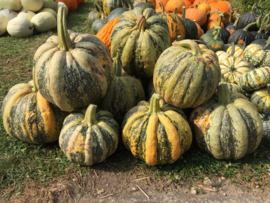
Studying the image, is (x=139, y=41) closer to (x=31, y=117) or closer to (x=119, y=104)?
(x=119, y=104)

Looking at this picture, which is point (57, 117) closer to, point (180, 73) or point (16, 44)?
point (180, 73)

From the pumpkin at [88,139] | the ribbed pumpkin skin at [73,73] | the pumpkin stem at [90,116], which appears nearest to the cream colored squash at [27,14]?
the ribbed pumpkin skin at [73,73]

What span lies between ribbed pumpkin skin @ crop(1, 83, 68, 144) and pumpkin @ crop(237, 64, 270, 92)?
2.78 meters

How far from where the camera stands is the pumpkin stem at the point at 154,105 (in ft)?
8.68

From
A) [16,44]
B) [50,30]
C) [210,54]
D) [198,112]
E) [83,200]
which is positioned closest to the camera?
[83,200]

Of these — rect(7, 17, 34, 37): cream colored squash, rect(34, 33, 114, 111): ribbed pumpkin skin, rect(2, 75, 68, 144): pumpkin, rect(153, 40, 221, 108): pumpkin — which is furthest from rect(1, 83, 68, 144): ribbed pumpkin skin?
rect(7, 17, 34, 37): cream colored squash

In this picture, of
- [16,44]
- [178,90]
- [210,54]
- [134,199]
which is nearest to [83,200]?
[134,199]

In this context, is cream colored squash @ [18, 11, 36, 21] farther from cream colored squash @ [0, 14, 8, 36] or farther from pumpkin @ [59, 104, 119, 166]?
pumpkin @ [59, 104, 119, 166]

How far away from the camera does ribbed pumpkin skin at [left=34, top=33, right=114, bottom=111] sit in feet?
8.29

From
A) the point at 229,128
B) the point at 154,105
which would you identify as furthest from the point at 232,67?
the point at 154,105

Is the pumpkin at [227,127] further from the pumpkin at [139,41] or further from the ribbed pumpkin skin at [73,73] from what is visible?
the ribbed pumpkin skin at [73,73]

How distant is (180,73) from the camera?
2635 mm

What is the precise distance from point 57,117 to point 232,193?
2290 mm

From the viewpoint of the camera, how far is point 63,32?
2.53 meters
